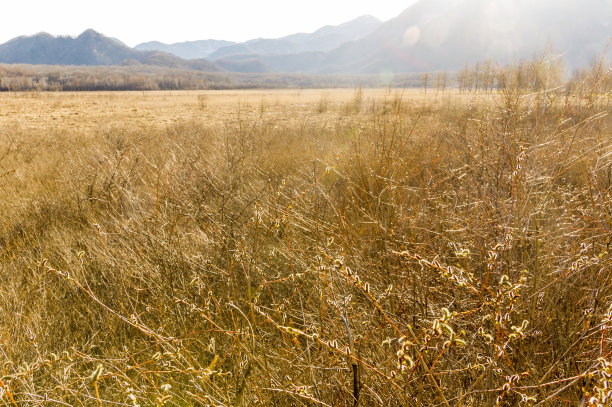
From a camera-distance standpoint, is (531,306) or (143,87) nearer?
(531,306)

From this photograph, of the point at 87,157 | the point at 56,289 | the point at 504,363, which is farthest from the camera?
the point at 87,157

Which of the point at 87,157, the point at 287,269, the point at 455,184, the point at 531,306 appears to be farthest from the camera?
the point at 87,157

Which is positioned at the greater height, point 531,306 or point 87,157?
point 87,157

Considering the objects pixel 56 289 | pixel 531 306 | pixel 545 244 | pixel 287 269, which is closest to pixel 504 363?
pixel 531 306

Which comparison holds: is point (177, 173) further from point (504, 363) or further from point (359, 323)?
point (504, 363)

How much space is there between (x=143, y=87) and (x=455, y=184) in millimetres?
117277

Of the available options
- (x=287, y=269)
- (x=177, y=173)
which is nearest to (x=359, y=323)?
(x=287, y=269)

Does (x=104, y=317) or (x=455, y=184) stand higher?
(x=455, y=184)

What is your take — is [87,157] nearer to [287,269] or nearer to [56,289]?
[56,289]

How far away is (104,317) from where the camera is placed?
2.21 meters

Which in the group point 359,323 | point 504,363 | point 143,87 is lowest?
point 359,323

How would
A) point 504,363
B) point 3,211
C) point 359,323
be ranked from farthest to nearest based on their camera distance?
point 3,211, point 359,323, point 504,363

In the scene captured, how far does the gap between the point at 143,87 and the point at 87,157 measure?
4483 inches

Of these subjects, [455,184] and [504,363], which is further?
[455,184]
